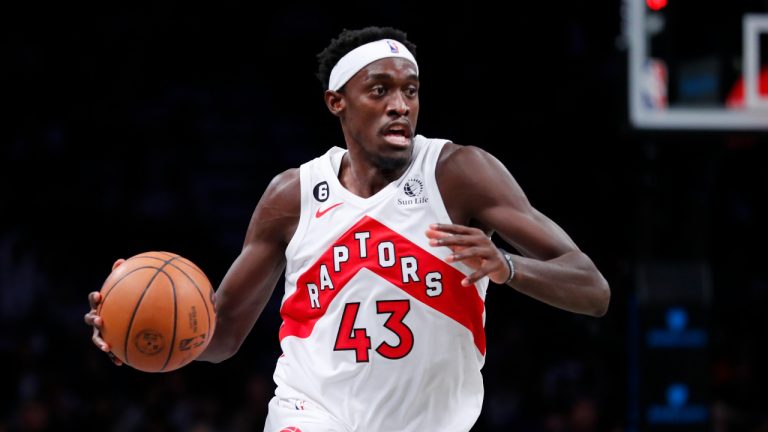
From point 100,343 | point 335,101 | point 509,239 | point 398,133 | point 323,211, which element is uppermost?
point 335,101

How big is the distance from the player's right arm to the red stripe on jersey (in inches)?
10.9

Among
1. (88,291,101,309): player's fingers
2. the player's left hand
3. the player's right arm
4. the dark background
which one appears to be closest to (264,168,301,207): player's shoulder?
the player's right arm

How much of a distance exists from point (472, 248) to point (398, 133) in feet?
2.78

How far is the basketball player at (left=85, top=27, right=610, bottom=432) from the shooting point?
374 centimetres

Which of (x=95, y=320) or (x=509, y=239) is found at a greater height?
(x=509, y=239)

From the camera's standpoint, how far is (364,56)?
4.07m

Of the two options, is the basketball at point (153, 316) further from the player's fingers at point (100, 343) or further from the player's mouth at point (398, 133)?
A: the player's mouth at point (398, 133)

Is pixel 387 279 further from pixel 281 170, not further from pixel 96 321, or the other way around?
pixel 281 170

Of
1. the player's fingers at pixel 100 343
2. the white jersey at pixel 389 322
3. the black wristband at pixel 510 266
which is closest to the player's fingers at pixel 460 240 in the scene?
the black wristband at pixel 510 266

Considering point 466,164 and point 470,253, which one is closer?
point 470,253

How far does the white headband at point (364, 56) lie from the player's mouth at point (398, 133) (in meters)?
0.28

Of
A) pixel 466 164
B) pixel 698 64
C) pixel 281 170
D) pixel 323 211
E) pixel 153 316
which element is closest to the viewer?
pixel 153 316

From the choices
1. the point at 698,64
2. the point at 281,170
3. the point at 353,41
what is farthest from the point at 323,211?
the point at 281,170

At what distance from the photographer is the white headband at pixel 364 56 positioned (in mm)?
4047
